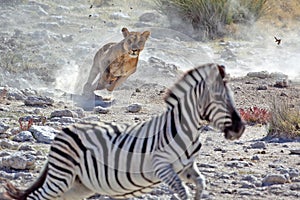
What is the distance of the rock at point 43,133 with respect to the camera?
10.1 metres

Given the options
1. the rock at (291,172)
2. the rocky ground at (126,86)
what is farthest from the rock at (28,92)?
the rock at (291,172)

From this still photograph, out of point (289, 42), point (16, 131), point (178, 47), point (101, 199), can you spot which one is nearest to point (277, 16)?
point (289, 42)

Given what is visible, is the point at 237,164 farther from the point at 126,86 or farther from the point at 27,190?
the point at 126,86

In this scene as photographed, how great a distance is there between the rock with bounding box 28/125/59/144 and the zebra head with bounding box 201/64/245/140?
13.4 feet

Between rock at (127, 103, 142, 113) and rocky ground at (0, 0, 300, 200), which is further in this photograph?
rock at (127, 103, 142, 113)

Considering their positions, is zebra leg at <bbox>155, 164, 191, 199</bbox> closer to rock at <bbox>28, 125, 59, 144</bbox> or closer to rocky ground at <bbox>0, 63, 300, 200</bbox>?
rocky ground at <bbox>0, 63, 300, 200</bbox>

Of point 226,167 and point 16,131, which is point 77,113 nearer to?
point 16,131

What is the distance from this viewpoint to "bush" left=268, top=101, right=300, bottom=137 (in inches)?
437

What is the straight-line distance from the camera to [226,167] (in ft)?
30.3

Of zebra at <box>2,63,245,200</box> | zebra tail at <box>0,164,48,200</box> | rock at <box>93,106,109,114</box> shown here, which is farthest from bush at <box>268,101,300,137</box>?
zebra tail at <box>0,164,48,200</box>

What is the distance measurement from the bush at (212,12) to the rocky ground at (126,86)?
20.0 inches

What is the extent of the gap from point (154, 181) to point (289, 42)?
17.0 m

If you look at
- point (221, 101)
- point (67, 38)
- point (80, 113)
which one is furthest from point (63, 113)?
point (67, 38)

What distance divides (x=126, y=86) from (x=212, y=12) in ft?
24.5
